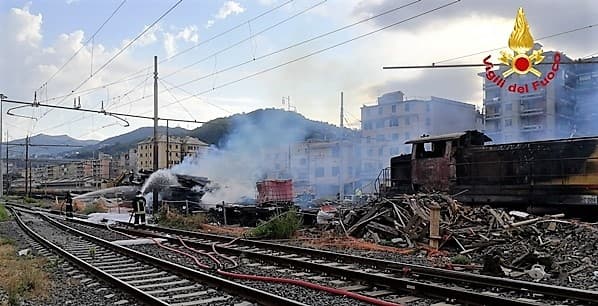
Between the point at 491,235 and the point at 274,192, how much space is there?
13792 millimetres

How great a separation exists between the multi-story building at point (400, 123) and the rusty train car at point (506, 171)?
29.1 metres

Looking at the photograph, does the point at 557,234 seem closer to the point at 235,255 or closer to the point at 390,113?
the point at 235,255

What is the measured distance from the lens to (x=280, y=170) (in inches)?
1665

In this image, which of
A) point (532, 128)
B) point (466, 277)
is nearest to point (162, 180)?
point (466, 277)

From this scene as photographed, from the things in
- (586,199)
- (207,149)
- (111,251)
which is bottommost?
(111,251)

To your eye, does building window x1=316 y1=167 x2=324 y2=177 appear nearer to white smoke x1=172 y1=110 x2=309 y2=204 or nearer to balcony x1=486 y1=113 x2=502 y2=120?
white smoke x1=172 y1=110 x2=309 y2=204

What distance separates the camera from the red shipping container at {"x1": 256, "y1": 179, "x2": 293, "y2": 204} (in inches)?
972

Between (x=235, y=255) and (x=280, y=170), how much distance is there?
3034 centimetres

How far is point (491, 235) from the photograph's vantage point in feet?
40.0

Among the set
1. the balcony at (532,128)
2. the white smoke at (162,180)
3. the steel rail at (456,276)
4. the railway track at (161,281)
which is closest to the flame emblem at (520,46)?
the steel rail at (456,276)

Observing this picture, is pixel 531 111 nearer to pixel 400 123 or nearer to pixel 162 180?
pixel 400 123

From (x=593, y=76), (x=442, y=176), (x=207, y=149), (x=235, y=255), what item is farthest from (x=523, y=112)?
(x=235, y=255)

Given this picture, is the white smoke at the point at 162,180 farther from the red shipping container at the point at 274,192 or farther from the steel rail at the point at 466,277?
the steel rail at the point at 466,277

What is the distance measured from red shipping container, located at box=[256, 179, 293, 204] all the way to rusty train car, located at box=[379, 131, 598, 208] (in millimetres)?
6061
